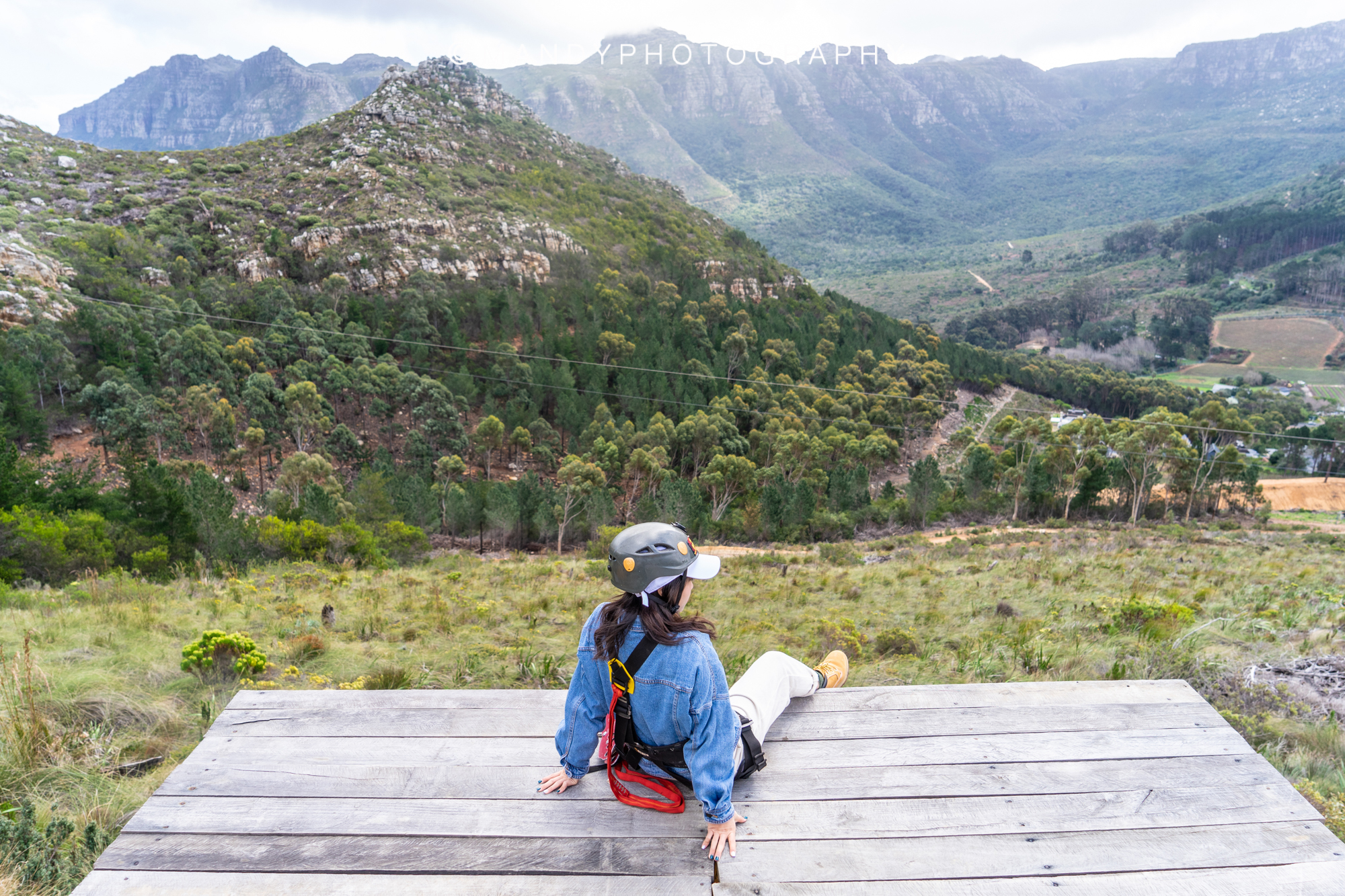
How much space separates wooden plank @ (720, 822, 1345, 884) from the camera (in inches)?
84.7

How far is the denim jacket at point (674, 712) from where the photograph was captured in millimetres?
2246

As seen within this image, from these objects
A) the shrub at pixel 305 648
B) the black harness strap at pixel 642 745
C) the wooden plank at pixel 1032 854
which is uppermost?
the black harness strap at pixel 642 745

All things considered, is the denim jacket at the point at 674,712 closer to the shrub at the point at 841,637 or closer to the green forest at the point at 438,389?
the shrub at the point at 841,637

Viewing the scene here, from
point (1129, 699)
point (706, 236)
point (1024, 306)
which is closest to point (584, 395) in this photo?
point (706, 236)

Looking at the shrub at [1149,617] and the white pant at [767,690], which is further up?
the white pant at [767,690]

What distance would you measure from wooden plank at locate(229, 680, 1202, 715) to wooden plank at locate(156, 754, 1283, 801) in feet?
1.39

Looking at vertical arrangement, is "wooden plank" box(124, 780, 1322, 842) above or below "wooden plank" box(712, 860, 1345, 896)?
below

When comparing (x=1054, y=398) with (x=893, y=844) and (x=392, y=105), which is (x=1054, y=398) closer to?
(x=392, y=105)

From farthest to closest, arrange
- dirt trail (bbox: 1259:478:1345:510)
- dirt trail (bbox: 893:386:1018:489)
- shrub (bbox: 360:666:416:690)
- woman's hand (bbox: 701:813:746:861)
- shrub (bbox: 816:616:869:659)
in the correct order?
dirt trail (bbox: 1259:478:1345:510)
dirt trail (bbox: 893:386:1018:489)
shrub (bbox: 816:616:869:659)
shrub (bbox: 360:666:416:690)
woman's hand (bbox: 701:813:746:861)

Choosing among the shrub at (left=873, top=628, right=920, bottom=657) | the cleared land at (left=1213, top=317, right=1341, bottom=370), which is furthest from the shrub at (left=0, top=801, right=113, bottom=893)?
the cleared land at (left=1213, top=317, right=1341, bottom=370)

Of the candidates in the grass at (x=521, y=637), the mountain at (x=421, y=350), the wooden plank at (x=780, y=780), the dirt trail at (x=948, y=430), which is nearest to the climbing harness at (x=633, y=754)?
the wooden plank at (x=780, y=780)

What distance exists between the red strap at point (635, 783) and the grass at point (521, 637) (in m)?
2.69

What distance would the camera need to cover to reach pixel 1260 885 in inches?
83.2

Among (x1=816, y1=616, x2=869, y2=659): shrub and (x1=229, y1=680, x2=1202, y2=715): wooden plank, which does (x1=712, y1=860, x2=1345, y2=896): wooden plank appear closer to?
(x1=229, y1=680, x2=1202, y2=715): wooden plank
